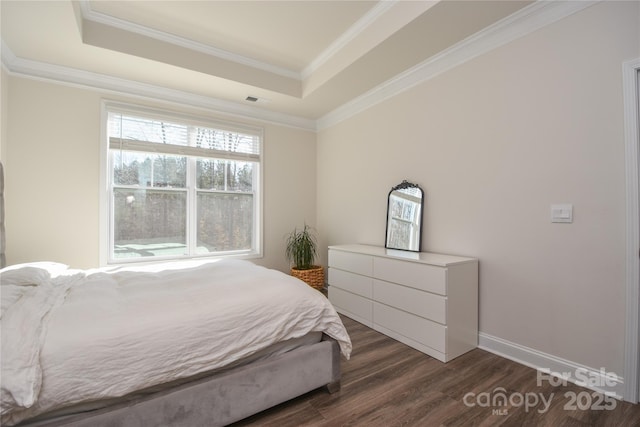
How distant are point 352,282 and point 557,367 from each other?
1.77 m

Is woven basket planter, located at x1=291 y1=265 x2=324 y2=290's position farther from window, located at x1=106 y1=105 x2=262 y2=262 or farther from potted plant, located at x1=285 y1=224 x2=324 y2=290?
window, located at x1=106 y1=105 x2=262 y2=262

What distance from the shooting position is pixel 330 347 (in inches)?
69.7

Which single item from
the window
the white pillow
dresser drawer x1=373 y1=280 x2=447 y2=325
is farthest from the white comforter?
the window

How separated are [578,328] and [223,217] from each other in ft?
12.2

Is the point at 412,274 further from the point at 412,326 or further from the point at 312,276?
the point at 312,276

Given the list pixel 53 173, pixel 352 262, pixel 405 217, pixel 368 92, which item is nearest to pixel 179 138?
pixel 53 173

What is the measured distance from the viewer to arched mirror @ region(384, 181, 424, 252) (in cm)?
291

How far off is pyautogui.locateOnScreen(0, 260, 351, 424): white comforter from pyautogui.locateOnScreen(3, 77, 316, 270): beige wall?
40.1 inches

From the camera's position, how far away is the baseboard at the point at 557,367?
1.75 m

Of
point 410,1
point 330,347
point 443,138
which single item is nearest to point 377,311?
point 330,347

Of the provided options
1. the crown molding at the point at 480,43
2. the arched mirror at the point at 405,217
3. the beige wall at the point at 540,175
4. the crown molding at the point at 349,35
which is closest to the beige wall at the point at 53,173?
the crown molding at the point at 349,35

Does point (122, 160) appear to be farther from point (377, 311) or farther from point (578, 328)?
point (578, 328)

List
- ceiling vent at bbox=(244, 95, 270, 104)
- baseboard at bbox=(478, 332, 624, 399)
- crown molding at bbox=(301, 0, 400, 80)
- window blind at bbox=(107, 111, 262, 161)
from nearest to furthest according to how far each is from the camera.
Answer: baseboard at bbox=(478, 332, 624, 399) → crown molding at bbox=(301, 0, 400, 80) → window blind at bbox=(107, 111, 262, 161) → ceiling vent at bbox=(244, 95, 270, 104)

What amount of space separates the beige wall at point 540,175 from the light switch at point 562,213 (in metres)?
0.04
